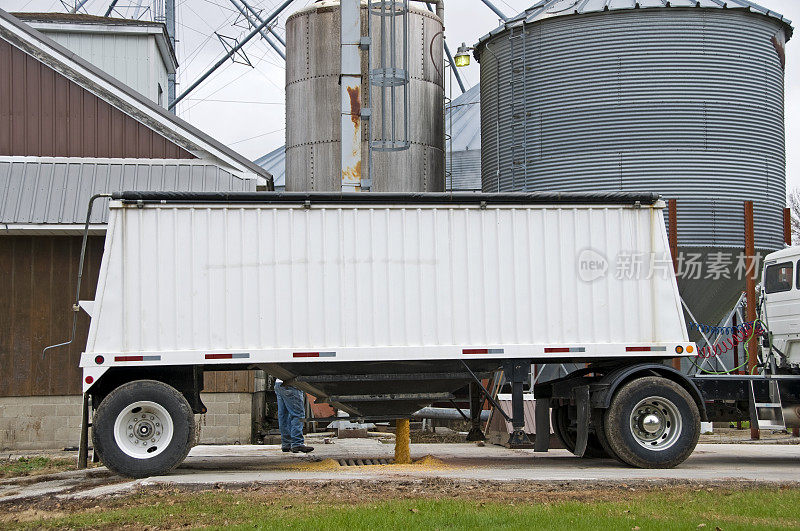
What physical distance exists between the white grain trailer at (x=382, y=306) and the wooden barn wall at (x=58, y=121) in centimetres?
662

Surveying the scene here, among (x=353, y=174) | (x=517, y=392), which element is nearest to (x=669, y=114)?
(x=353, y=174)

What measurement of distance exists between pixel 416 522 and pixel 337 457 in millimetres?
8133

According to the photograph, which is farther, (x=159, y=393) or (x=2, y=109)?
(x=2, y=109)

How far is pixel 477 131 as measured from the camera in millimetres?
31484

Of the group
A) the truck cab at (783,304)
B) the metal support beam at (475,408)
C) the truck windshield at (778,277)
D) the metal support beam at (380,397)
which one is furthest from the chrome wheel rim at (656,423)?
the truck windshield at (778,277)

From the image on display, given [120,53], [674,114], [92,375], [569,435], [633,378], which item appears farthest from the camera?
[120,53]

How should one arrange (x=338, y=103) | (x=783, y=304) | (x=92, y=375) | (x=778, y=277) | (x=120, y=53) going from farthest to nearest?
1. (x=120, y=53)
2. (x=338, y=103)
3. (x=778, y=277)
4. (x=783, y=304)
5. (x=92, y=375)

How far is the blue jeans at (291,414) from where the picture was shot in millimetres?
17016

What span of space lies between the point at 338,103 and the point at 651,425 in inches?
491

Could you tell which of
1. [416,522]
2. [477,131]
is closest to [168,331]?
[416,522]

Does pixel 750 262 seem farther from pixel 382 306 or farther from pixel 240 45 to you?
pixel 240 45

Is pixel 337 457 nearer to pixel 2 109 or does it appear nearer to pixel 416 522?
pixel 416 522

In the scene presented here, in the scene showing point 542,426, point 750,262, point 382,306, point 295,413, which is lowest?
point 542,426

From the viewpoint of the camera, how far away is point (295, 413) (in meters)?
17.1
